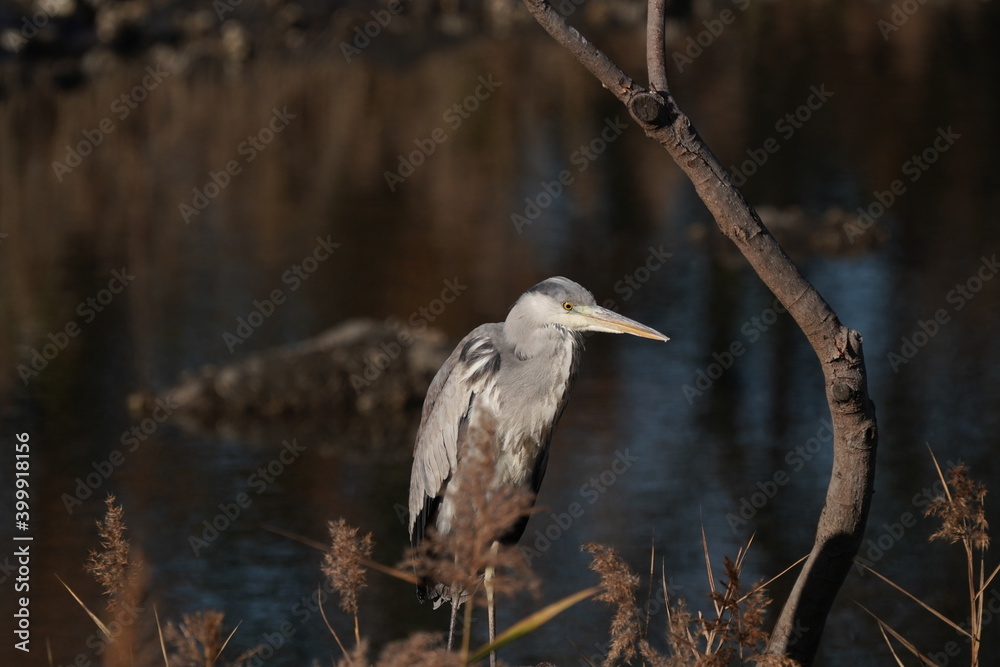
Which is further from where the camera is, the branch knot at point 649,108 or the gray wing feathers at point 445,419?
the gray wing feathers at point 445,419

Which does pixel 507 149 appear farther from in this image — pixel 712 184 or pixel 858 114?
pixel 712 184

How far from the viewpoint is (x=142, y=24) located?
3022cm

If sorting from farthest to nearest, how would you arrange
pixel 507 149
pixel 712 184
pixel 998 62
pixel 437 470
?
pixel 998 62 → pixel 507 149 → pixel 437 470 → pixel 712 184

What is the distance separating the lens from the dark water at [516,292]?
912 cm

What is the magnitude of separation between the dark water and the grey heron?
2.71m

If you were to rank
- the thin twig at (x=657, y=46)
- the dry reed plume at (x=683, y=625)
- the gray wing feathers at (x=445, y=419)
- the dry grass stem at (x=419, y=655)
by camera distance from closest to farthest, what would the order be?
A: the dry grass stem at (x=419, y=655) < the dry reed plume at (x=683, y=625) < the thin twig at (x=657, y=46) < the gray wing feathers at (x=445, y=419)

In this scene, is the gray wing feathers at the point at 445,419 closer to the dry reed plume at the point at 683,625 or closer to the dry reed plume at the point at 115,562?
the dry reed plume at the point at 683,625

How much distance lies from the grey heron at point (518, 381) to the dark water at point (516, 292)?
271cm

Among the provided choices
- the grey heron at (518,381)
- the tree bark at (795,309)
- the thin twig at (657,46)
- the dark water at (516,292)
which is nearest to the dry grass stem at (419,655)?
the tree bark at (795,309)

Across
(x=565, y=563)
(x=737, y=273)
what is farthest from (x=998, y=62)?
(x=565, y=563)

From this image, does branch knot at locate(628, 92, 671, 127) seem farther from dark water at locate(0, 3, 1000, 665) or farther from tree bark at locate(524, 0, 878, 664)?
dark water at locate(0, 3, 1000, 665)

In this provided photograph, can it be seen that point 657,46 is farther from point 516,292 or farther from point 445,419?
point 516,292

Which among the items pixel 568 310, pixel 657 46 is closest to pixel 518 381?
pixel 568 310

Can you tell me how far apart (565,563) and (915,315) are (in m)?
5.97
